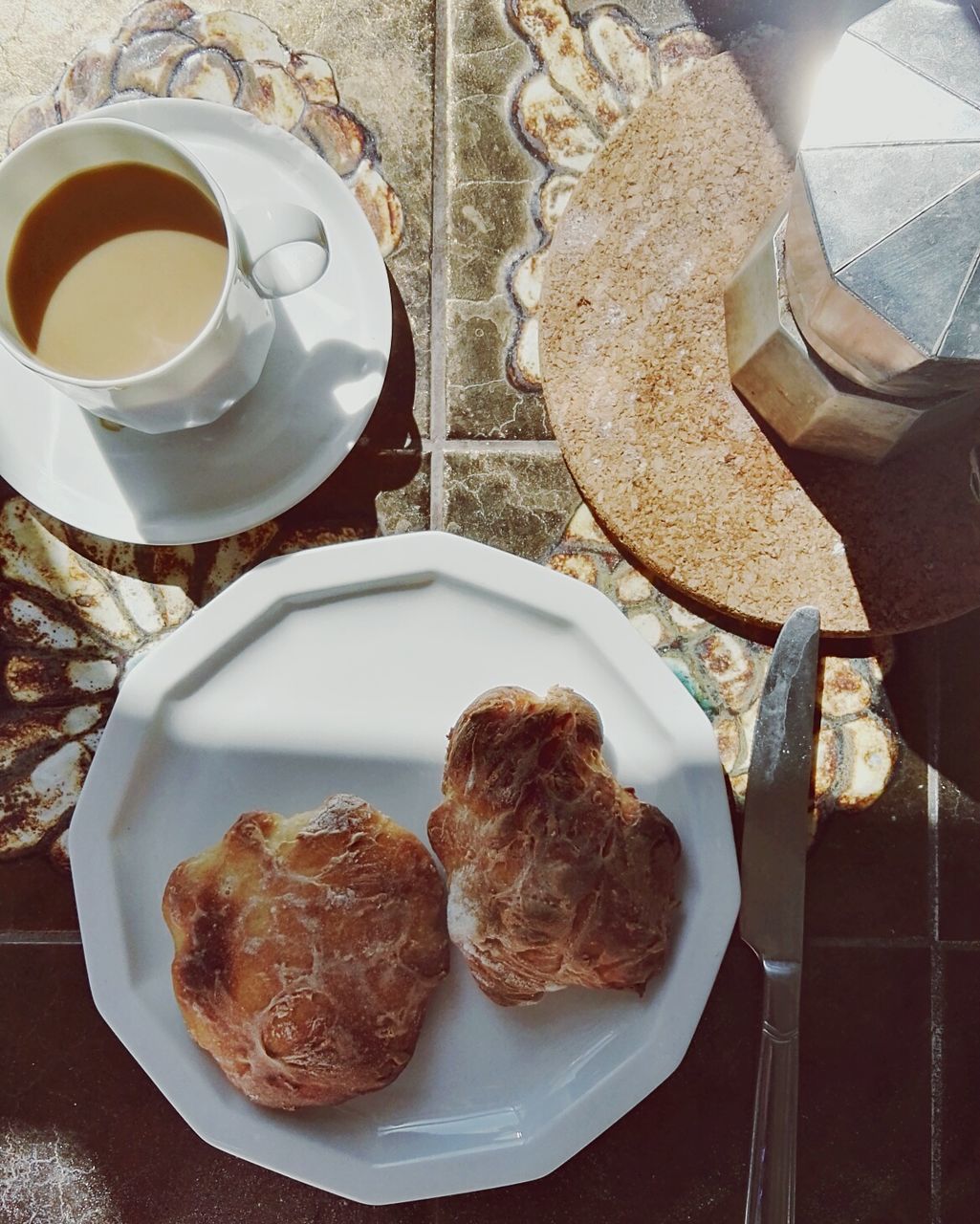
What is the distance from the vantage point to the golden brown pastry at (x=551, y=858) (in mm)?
612

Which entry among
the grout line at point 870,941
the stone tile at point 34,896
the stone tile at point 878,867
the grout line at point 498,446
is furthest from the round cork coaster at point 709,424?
the stone tile at point 34,896

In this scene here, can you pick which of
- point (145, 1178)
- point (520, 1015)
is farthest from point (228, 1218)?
point (520, 1015)

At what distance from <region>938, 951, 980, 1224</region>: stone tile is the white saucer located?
2.07 feet

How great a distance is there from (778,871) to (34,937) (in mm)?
584

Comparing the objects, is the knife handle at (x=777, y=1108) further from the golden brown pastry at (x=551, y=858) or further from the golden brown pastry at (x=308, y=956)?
the golden brown pastry at (x=308, y=956)

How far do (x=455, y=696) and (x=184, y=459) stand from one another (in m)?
0.26

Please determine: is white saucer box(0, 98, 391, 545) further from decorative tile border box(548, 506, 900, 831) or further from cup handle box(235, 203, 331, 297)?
decorative tile border box(548, 506, 900, 831)

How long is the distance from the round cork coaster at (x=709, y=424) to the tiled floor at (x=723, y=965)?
0.14 feet

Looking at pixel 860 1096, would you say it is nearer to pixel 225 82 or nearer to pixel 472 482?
pixel 472 482

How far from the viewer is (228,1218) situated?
75 centimetres

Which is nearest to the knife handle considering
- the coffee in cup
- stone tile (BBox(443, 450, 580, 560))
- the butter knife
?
the butter knife

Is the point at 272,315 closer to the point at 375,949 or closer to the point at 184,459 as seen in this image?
the point at 184,459

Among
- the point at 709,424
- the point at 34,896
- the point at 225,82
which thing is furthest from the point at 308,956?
the point at 225,82

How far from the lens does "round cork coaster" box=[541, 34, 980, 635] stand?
27.8 inches
